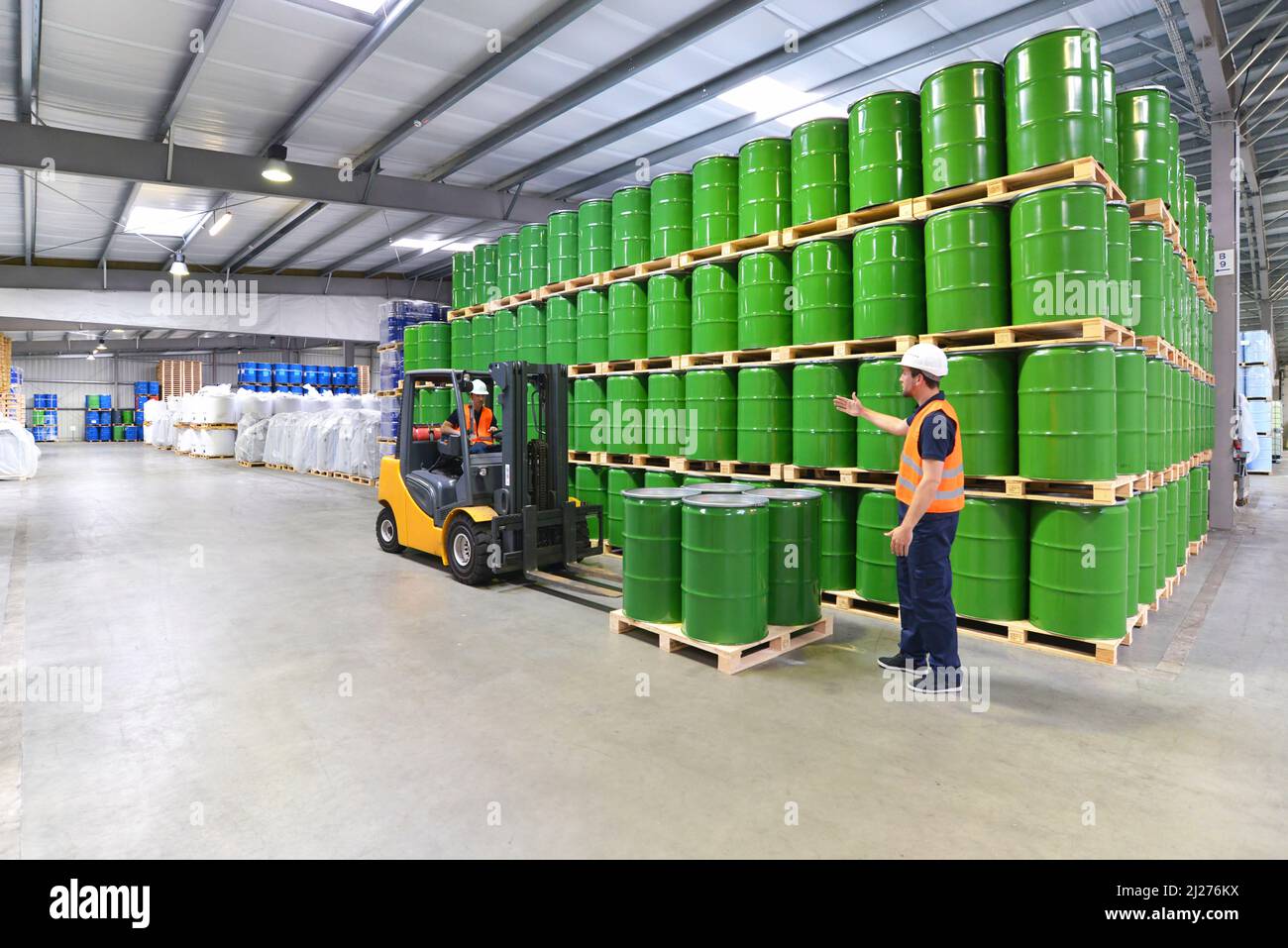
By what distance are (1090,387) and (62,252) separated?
701 inches

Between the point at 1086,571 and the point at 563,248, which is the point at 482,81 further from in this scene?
the point at 1086,571

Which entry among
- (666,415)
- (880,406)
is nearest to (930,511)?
(880,406)

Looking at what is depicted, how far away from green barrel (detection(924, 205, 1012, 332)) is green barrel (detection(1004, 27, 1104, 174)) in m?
0.39

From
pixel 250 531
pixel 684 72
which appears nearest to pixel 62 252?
pixel 250 531

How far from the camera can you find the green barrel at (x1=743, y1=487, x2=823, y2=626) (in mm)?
4047

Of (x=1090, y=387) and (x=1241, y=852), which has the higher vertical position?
(x=1090, y=387)

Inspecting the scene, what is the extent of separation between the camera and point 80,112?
7941 mm

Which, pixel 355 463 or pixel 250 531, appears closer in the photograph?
pixel 250 531

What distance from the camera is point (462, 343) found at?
29.2 ft

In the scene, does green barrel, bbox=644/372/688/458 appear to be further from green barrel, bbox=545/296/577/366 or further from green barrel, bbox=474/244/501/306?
green barrel, bbox=474/244/501/306

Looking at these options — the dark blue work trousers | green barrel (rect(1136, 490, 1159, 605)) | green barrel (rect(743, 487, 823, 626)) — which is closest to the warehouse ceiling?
green barrel (rect(1136, 490, 1159, 605))

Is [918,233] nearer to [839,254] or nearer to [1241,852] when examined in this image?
[839,254]

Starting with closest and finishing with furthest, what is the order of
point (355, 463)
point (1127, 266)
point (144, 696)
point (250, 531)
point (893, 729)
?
point (893, 729) < point (144, 696) < point (1127, 266) < point (250, 531) < point (355, 463)

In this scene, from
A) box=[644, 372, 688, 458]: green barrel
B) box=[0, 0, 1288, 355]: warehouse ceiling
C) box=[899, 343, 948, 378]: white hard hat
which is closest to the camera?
box=[899, 343, 948, 378]: white hard hat
